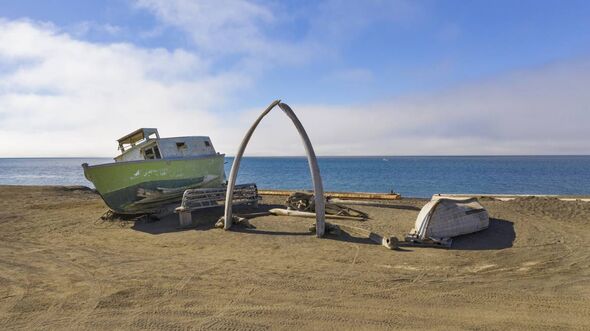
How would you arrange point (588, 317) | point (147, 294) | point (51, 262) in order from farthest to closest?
point (51, 262)
point (147, 294)
point (588, 317)

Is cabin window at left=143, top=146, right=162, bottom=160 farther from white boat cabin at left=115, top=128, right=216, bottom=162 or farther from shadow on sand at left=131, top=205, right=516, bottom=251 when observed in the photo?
shadow on sand at left=131, top=205, right=516, bottom=251

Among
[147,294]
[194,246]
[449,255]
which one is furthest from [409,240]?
[147,294]

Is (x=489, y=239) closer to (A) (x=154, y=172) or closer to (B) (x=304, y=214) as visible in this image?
(B) (x=304, y=214)

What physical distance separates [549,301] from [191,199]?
1028cm

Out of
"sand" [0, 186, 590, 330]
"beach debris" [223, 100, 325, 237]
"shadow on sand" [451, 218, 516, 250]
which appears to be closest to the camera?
"sand" [0, 186, 590, 330]

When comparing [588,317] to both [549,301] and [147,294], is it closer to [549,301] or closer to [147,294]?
[549,301]

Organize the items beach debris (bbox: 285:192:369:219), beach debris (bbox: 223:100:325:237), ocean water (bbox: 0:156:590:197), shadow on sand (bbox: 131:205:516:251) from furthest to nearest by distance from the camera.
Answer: ocean water (bbox: 0:156:590:197) < beach debris (bbox: 285:192:369:219) < beach debris (bbox: 223:100:325:237) < shadow on sand (bbox: 131:205:516:251)

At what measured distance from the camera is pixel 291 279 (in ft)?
22.9

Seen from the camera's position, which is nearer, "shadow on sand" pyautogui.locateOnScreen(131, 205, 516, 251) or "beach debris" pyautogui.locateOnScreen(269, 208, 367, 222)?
"shadow on sand" pyautogui.locateOnScreen(131, 205, 516, 251)

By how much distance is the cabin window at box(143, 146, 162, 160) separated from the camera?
16.1 m

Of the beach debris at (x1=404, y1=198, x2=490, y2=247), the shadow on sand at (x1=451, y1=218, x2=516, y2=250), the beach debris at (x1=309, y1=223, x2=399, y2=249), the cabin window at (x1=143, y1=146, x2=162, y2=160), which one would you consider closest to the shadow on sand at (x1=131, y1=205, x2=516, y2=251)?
the shadow on sand at (x1=451, y1=218, x2=516, y2=250)

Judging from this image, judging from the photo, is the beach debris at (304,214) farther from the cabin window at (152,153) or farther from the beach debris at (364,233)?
the cabin window at (152,153)

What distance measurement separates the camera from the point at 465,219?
33.3 ft

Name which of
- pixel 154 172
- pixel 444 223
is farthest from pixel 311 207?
pixel 154 172
